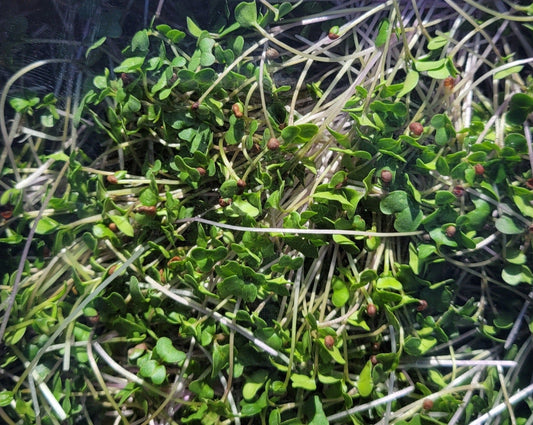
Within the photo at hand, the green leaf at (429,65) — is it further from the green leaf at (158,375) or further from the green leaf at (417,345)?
the green leaf at (158,375)

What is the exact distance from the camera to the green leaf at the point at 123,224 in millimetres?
1057

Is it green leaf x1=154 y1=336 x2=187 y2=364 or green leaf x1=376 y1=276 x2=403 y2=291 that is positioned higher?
green leaf x1=376 y1=276 x2=403 y2=291

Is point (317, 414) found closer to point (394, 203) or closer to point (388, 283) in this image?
point (388, 283)

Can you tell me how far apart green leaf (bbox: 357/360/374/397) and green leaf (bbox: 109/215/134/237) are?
549 millimetres

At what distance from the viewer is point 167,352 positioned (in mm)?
1037

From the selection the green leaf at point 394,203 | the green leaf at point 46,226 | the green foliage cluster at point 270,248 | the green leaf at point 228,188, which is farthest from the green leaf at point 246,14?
the green leaf at point 46,226

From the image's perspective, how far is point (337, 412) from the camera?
1.08m

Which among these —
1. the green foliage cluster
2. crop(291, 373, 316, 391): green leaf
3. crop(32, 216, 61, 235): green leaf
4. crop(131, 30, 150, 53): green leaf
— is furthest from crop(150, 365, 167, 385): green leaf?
crop(131, 30, 150, 53): green leaf

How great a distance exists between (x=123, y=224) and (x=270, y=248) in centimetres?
31

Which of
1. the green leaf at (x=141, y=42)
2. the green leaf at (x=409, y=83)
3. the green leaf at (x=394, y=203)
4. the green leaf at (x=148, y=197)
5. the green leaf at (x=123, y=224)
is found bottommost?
the green leaf at (x=123, y=224)

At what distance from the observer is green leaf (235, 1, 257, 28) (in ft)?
3.43

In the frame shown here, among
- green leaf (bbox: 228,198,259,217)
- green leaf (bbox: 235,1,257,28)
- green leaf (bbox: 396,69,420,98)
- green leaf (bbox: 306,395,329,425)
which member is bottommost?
green leaf (bbox: 306,395,329,425)

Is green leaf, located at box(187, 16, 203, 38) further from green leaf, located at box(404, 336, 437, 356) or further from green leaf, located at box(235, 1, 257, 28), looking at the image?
green leaf, located at box(404, 336, 437, 356)

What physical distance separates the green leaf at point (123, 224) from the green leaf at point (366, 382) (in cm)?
55
